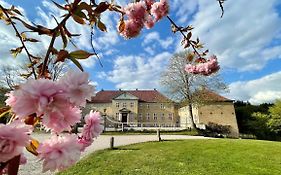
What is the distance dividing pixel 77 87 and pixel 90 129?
11.0 inches

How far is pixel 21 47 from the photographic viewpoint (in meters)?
1.24

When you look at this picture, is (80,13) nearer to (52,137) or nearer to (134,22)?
(52,137)

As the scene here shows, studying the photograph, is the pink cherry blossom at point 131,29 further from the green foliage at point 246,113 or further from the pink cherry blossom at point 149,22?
the green foliage at point 246,113

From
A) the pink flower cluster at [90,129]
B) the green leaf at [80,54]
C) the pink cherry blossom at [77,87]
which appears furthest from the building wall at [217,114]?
the pink cherry blossom at [77,87]

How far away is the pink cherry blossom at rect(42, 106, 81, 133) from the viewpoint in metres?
0.51

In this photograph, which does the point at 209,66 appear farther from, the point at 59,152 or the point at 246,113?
the point at 246,113

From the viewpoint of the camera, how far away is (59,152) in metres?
0.54

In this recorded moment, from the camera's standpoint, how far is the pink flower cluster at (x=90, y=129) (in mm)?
735

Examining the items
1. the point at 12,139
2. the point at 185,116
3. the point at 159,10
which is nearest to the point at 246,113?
the point at 185,116

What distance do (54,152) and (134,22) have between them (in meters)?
1.21

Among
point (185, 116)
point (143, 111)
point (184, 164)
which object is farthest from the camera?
point (143, 111)

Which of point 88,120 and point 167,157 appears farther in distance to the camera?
point 167,157

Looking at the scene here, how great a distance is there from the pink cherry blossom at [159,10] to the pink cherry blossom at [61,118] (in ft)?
4.63

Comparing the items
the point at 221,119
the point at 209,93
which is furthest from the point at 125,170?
the point at 221,119
